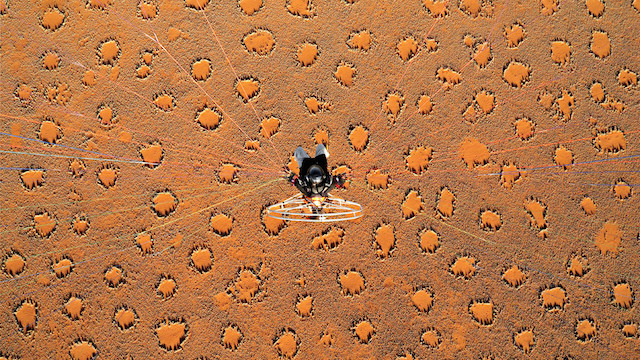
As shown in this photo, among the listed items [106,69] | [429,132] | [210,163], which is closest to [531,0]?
[429,132]

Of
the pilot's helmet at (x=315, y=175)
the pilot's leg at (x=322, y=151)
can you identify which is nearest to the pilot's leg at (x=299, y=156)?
the pilot's leg at (x=322, y=151)

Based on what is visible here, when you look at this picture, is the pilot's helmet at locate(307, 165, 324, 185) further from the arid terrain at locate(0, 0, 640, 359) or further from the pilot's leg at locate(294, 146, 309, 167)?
the arid terrain at locate(0, 0, 640, 359)

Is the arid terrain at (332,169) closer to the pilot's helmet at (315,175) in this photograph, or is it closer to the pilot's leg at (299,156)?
the pilot's leg at (299,156)

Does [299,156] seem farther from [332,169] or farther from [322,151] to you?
[332,169]

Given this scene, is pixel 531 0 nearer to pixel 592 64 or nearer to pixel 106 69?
pixel 592 64

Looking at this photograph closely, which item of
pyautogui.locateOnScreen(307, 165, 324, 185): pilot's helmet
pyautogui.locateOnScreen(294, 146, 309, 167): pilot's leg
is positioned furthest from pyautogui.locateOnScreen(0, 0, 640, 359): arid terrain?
pyautogui.locateOnScreen(307, 165, 324, 185): pilot's helmet
